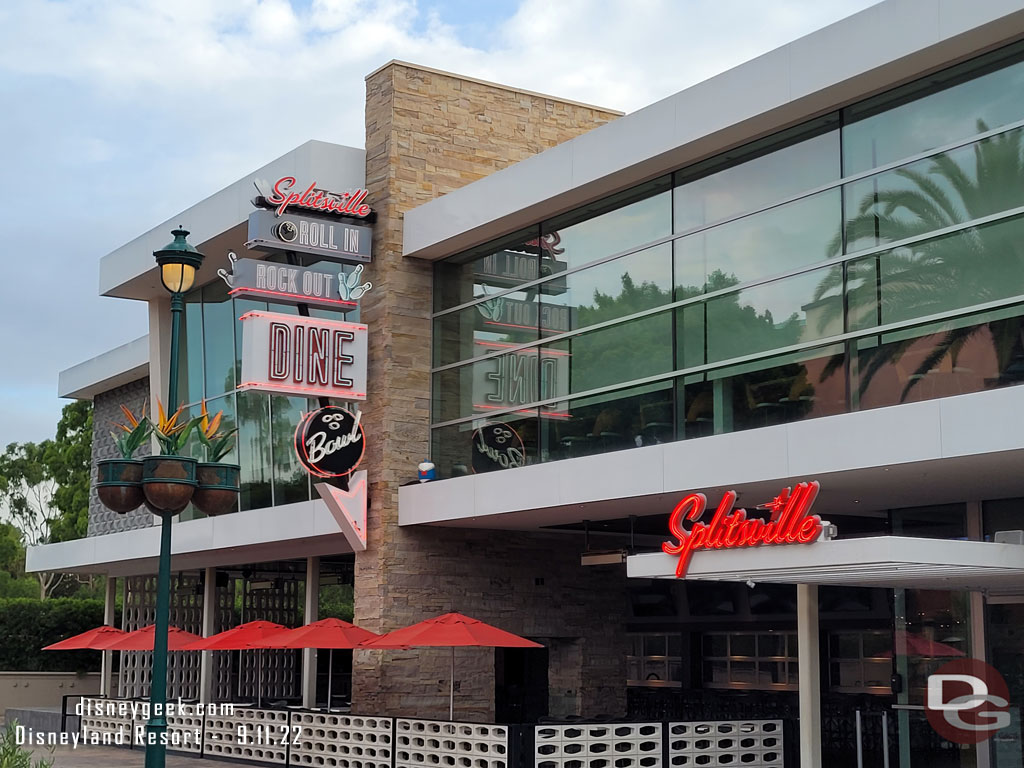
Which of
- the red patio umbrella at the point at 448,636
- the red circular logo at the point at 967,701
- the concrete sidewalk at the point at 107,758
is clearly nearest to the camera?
the red circular logo at the point at 967,701

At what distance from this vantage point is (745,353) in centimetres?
1844

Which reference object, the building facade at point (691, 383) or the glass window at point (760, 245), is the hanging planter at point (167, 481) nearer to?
the building facade at point (691, 383)

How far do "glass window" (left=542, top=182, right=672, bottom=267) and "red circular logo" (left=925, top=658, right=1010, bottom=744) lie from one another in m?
7.15

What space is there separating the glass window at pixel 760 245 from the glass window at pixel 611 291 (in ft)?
1.25

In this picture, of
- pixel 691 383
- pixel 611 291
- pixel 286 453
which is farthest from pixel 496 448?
pixel 286 453

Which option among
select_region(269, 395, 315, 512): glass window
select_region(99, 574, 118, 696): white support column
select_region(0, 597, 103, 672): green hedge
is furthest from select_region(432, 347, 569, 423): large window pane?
select_region(0, 597, 103, 672): green hedge

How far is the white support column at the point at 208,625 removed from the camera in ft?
101

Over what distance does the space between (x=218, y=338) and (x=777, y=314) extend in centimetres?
1515

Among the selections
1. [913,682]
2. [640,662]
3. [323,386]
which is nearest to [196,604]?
[640,662]

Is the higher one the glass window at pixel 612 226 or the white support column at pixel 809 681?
the glass window at pixel 612 226

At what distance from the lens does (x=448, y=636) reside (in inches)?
806

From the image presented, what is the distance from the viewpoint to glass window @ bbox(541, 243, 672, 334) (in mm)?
20141

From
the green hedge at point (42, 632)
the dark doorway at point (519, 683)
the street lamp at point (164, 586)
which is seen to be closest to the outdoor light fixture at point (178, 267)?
the street lamp at point (164, 586)

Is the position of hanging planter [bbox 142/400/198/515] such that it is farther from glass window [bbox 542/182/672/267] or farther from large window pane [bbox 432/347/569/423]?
glass window [bbox 542/182/672/267]
